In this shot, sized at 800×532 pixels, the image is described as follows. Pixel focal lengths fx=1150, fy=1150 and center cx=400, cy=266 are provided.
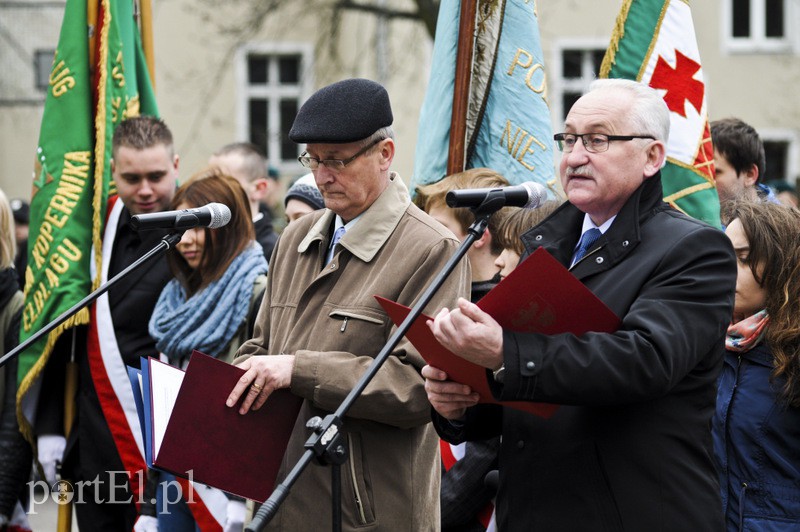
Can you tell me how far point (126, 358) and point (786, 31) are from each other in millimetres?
19774

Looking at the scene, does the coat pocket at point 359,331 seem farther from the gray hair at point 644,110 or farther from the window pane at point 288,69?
the window pane at point 288,69

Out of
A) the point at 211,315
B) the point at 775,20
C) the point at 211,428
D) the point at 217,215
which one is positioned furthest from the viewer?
the point at 775,20

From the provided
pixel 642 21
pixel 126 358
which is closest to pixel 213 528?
pixel 126 358

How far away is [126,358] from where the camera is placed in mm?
4980

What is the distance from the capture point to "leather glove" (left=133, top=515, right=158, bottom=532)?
15.1 ft

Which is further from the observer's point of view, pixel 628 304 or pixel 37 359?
pixel 37 359

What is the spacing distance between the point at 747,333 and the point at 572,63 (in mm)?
18351

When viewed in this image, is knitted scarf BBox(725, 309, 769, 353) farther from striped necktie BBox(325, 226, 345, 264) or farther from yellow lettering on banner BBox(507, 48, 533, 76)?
yellow lettering on banner BBox(507, 48, 533, 76)

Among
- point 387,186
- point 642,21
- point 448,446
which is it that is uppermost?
point 642,21

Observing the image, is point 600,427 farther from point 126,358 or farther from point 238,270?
point 126,358

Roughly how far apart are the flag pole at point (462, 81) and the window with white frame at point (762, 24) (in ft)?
59.0

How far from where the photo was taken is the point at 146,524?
181 inches

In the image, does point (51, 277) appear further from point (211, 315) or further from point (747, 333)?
point (747, 333)

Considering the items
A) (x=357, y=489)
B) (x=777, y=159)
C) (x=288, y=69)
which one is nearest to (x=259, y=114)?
(x=288, y=69)
